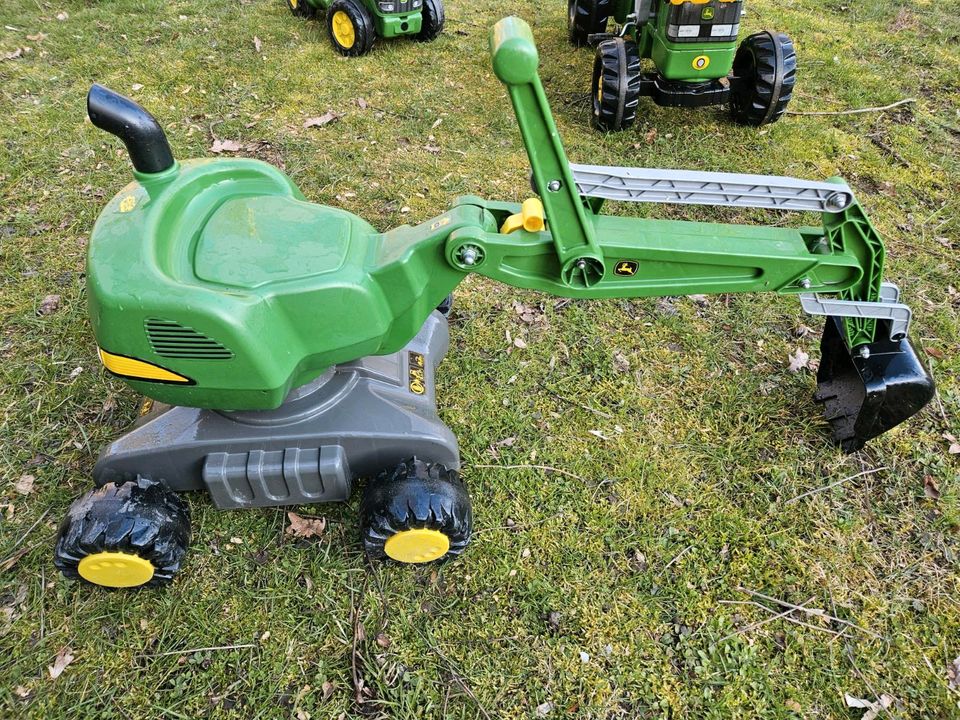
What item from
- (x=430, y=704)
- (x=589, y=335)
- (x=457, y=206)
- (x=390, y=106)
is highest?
(x=457, y=206)

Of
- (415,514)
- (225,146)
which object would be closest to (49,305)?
(225,146)

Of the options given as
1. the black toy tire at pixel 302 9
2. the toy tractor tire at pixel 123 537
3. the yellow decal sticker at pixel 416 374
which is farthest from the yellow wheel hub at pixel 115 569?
the black toy tire at pixel 302 9

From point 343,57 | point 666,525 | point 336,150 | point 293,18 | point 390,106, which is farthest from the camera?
point 293,18

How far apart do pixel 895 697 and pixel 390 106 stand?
5430 millimetres

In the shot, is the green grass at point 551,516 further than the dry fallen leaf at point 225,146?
No

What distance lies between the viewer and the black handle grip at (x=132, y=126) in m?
2.22

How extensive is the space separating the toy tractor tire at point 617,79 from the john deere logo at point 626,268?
3264mm

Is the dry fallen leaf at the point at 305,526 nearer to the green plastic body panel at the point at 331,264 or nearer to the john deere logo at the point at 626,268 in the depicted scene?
the green plastic body panel at the point at 331,264

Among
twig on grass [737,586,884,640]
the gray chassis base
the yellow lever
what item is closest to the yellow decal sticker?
the gray chassis base

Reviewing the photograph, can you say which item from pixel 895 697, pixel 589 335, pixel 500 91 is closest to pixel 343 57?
pixel 500 91

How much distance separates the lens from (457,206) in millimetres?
2498

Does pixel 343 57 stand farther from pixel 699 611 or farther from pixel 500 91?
pixel 699 611

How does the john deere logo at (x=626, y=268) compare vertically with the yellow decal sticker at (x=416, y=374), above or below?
above

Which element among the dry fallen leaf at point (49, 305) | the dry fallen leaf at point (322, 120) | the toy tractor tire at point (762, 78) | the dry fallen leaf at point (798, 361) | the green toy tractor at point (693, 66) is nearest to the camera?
the dry fallen leaf at point (798, 361)
